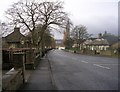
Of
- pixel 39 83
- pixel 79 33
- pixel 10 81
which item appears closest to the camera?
pixel 10 81

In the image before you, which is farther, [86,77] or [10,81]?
[86,77]

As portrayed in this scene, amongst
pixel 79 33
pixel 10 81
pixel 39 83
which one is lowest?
pixel 39 83

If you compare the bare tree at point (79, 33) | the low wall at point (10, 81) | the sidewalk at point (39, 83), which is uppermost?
the bare tree at point (79, 33)

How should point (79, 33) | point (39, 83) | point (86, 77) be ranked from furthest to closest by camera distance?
point (79, 33) → point (86, 77) → point (39, 83)

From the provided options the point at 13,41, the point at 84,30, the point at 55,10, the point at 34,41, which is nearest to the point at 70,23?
the point at 55,10

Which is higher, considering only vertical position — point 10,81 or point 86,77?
point 10,81

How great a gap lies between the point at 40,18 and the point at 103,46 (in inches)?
3224

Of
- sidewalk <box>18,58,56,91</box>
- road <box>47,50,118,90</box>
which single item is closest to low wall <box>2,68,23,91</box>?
sidewalk <box>18,58,56,91</box>

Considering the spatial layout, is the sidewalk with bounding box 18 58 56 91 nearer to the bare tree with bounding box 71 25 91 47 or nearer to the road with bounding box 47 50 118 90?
the road with bounding box 47 50 118 90

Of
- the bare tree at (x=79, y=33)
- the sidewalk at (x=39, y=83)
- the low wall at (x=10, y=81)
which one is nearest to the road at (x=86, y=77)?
the sidewalk at (x=39, y=83)

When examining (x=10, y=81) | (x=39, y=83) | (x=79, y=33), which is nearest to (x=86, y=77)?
(x=39, y=83)

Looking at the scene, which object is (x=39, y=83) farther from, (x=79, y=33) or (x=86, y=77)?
(x=79, y=33)

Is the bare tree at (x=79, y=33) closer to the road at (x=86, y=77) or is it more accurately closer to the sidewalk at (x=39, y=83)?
the road at (x=86, y=77)

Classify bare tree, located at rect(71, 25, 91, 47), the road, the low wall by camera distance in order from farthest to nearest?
bare tree, located at rect(71, 25, 91, 47), the road, the low wall
